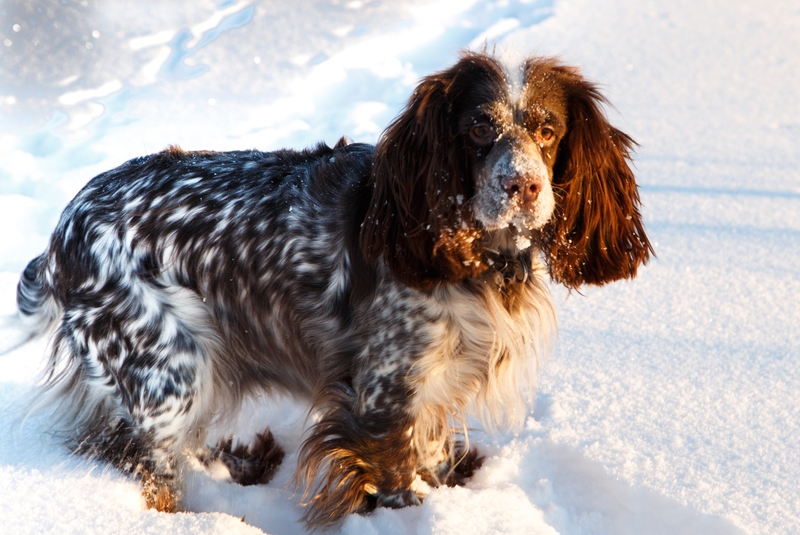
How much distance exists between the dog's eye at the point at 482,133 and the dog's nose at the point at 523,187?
0.20 metres

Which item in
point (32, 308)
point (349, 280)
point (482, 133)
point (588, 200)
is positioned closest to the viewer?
point (482, 133)

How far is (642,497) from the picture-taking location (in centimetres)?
234

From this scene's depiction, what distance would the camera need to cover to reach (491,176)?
2020 millimetres

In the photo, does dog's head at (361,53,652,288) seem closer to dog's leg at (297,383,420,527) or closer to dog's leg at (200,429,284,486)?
dog's leg at (297,383,420,527)

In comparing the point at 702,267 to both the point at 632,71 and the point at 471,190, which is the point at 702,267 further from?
the point at 632,71

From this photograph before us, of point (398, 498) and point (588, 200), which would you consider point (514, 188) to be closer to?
point (588, 200)

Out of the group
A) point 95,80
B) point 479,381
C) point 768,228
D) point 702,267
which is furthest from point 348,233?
point 95,80

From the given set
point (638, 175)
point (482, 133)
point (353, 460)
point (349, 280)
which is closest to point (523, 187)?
point (482, 133)

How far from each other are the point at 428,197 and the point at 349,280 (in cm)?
44

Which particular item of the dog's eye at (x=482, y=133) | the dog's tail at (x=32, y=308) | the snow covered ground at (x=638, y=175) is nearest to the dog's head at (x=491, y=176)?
the dog's eye at (x=482, y=133)

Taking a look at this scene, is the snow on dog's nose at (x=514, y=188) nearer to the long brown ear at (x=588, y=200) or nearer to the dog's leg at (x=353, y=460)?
the long brown ear at (x=588, y=200)

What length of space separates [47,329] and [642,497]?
7.58ft

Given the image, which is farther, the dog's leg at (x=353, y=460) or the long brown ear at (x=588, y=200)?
the dog's leg at (x=353, y=460)

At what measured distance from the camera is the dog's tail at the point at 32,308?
2754 millimetres
